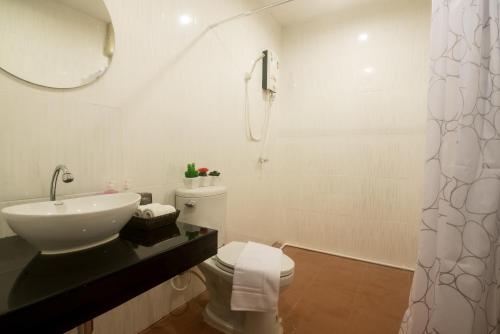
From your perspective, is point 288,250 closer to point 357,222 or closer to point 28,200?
point 357,222

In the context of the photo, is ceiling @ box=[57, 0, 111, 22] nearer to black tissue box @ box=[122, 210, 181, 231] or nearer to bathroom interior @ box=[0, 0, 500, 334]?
A: bathroom interior @ box=[0, 0, 500, 334]

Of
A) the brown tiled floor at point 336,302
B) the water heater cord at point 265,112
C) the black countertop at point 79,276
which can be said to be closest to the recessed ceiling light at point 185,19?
the water heater cord at point 265,112

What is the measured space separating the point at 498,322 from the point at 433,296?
23 centimetres

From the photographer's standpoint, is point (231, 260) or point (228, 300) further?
point (228, 300)

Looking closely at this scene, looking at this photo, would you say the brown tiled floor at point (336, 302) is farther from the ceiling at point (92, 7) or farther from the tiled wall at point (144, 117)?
the ceiling at point (92, 7)

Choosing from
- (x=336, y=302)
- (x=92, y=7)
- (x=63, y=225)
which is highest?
(x=92, y=7)

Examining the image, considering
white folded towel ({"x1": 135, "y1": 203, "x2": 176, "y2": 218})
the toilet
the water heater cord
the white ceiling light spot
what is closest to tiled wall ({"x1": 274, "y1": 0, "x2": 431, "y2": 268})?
the white ceiling light spot

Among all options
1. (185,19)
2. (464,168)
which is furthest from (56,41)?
(464,168)

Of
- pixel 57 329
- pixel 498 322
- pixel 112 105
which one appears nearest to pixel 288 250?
pixel 498 322

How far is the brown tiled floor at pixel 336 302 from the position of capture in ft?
4.71

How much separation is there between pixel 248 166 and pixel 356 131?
1042mm

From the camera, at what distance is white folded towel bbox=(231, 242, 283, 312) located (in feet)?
3.84

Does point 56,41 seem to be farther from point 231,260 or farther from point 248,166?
point 248,166

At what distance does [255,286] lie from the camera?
1.18 meters
